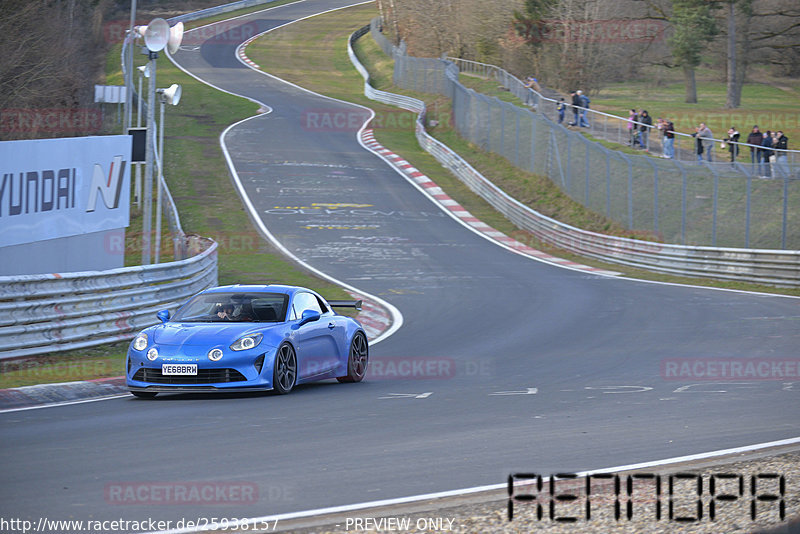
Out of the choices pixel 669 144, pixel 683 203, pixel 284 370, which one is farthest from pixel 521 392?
pixel 669 144

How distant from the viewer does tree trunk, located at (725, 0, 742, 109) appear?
61062 mm

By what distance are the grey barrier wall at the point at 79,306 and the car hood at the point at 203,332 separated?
2.62 metres

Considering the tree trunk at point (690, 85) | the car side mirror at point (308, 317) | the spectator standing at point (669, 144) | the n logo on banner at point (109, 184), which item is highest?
the tree trunk at point (690, 85)

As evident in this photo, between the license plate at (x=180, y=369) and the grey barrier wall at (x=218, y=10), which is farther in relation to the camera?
the grey barrier wall at (x=218, y=10)

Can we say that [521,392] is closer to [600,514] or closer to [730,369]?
[730,369]

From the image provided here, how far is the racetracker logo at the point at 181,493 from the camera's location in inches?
253

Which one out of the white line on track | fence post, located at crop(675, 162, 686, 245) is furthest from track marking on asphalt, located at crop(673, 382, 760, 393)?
fence post, located at crop(675, 162, 686, 245)

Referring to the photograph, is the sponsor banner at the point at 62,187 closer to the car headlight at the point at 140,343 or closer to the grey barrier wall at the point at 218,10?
the car headlight at the point at 140,343

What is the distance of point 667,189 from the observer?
30.6m

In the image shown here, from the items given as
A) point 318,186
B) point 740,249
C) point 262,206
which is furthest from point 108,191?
point 318,186

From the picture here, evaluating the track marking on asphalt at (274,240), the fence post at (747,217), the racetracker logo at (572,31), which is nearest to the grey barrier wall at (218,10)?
the track marking on asphalt at (274,240)

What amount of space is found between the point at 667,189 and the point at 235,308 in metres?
20.8

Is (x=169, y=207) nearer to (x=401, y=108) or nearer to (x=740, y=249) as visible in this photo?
(x=740, y=249)

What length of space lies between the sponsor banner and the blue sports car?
4323mm
